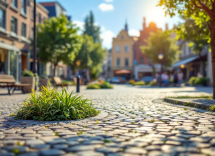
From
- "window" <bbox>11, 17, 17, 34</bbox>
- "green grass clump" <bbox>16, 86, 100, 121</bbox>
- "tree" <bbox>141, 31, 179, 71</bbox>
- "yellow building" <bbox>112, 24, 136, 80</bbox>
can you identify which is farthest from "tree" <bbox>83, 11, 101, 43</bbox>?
"green grass clump" <bbox>16, 86, 100, 121</bbox>

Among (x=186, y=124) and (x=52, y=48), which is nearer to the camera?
(x=186, y=124)

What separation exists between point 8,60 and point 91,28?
4061 cm

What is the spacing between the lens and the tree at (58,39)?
24.2 meters

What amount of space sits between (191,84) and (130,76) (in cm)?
A: 2772

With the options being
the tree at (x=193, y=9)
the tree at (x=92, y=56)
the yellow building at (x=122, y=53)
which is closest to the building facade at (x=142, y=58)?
the yellow building at (x=122, y=53)

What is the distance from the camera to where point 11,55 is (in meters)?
21.4

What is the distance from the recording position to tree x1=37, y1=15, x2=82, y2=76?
952 inches

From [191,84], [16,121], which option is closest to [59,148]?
[16,121]

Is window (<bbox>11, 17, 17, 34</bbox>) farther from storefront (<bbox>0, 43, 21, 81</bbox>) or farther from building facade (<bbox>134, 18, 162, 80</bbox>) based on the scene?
building facade (<bbox>134, 18, 162, 80</bbox>)

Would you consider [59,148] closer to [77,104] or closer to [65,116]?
[65,116]

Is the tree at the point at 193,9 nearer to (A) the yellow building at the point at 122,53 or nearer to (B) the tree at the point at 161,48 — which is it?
(B) the tree at the point at 161,48

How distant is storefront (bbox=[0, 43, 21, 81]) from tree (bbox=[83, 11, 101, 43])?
38.1 m

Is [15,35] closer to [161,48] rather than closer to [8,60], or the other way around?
[8,60]

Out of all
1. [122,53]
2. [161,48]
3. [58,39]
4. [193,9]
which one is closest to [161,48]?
[161,48]
